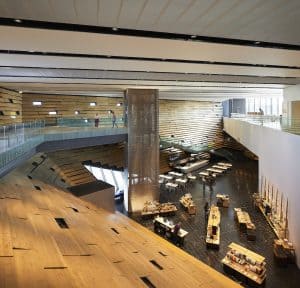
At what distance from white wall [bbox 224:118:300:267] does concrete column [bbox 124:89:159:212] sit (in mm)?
5648

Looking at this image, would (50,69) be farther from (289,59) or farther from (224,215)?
(224,215)

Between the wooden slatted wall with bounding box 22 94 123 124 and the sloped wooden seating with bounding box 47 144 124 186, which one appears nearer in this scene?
the sloped wooden seating with bounding box 47 144 124 186

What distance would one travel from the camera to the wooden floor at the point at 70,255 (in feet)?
14.2

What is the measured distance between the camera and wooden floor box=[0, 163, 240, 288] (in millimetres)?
4328

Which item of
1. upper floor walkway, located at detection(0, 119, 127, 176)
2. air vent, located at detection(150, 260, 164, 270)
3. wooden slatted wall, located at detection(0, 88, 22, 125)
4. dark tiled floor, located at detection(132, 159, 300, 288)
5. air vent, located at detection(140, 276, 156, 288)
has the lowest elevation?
dark tiled floor, located at detection(132, 159, 300, 288)

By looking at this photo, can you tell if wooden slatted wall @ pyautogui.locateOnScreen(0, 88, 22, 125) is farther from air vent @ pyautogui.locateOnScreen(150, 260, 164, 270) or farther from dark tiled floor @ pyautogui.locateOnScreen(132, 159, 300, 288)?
air vent @ pyautogui.locateOnScreen(150, 260, 164, 270)

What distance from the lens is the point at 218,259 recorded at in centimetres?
1019

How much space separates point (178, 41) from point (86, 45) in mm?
1795

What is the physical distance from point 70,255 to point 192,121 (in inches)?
910

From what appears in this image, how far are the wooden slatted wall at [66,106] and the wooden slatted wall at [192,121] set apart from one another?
15.5 feet

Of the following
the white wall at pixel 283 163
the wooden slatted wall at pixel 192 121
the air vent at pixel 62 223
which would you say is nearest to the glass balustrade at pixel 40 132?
the air vent at pixel 62 223

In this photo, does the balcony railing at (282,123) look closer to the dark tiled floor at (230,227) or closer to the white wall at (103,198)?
the dark tiled floor at (230,227)

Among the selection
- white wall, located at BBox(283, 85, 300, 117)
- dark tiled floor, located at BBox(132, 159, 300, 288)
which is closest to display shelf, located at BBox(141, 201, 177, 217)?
dark tiled floor, located at BBox(132, 159, 300, 288)

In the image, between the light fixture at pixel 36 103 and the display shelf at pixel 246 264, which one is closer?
the display shelf at pixel 246 264
